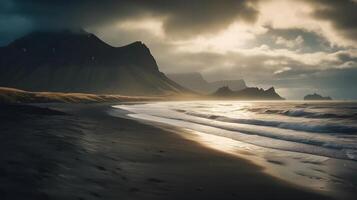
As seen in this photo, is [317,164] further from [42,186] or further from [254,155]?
[42,186]

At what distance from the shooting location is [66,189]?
8.18 meters

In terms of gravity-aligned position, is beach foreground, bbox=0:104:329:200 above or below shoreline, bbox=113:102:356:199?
above

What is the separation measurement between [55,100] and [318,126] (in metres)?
78.1

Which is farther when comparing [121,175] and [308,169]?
[308,169]

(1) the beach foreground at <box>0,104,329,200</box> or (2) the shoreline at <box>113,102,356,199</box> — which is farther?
(2) the shoreline at <box>113,102,356,199</box>

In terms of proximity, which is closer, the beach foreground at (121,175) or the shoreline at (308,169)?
the beach foreground at (121,175)

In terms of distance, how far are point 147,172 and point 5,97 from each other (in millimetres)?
65690

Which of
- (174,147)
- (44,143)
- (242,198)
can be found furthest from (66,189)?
(174,147)

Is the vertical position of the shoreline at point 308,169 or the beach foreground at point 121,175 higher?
the beach foreground at point 121,175

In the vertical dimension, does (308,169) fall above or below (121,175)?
below

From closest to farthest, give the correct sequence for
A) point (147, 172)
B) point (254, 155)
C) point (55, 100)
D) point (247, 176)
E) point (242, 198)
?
1. point (242, 198)
2. point (147, 172)
3. point (247, 176)
4. point (254, 155)
5. point (55, 100)

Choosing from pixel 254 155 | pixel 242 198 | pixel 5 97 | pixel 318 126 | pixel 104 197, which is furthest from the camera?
pixel 5 97

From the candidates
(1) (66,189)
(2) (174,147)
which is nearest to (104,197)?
(1) (66,189)

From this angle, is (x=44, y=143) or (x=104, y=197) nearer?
(x=104, y=197)
